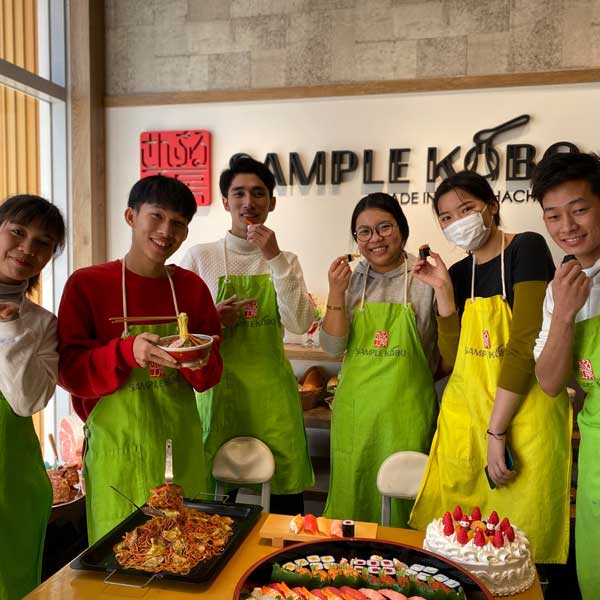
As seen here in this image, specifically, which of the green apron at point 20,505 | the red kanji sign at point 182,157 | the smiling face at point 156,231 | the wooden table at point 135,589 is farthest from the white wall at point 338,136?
the wooden table at point 135,589

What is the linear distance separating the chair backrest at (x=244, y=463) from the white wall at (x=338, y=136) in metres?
1.63

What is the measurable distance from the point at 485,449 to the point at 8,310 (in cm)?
169

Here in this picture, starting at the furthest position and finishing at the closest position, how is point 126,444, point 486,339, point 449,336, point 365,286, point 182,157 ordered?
point 182,157 → point 365,286 → point 449,336 → point 486,339 → point 126,444

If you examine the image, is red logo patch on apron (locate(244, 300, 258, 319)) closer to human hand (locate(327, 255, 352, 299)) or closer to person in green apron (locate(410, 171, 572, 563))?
human hand (locate(327, 255, 352, 299))

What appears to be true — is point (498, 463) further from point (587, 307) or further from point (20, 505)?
point (20, 505)

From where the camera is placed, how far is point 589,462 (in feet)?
5.59

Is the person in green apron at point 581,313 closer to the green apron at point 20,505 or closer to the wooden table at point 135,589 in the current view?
the wooden table at point 135,589

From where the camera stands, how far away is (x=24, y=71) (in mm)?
3613

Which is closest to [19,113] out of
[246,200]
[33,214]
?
[246,200]

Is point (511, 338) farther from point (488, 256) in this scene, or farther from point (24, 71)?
point (24, 71)

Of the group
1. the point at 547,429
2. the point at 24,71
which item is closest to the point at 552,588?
the point at 547,429

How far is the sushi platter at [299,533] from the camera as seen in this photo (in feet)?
4.79

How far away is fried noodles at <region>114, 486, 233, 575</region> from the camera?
4.33 ft

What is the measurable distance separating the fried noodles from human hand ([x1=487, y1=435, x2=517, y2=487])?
99cm
